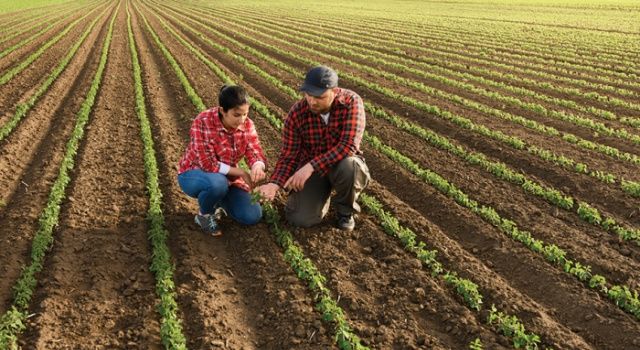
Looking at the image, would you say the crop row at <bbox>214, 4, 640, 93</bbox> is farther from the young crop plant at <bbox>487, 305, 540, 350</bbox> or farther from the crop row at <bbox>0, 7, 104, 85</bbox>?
the crop row at <bbox>0, 7, 104, 85</bbox>

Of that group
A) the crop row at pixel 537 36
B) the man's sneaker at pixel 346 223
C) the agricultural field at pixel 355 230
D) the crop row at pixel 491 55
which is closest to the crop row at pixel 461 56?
the crop row at pixel 491 55

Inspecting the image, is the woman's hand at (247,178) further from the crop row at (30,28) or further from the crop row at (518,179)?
the crop row at (30,28)

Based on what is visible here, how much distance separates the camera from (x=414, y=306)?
4.64m

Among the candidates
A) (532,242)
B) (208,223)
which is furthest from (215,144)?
(532,242)

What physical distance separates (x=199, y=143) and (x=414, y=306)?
2.75 meters

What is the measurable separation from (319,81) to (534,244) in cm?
292

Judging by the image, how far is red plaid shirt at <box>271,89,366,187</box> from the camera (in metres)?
5.37

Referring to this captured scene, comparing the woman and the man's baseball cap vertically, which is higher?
the man's baseball cap

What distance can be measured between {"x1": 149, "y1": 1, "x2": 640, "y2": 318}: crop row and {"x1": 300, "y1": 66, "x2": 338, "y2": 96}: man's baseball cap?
270 cm

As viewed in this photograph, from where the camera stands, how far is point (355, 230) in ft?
19.5

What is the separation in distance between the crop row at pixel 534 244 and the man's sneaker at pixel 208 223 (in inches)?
124

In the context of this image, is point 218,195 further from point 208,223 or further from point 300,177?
point 300,177

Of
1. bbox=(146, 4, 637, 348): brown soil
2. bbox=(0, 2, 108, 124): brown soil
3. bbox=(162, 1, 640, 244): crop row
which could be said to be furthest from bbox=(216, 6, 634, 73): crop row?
bbox=(146, 4, 637, 348): brown soil

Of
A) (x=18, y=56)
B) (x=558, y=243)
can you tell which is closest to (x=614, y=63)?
(x=558, y=243)
